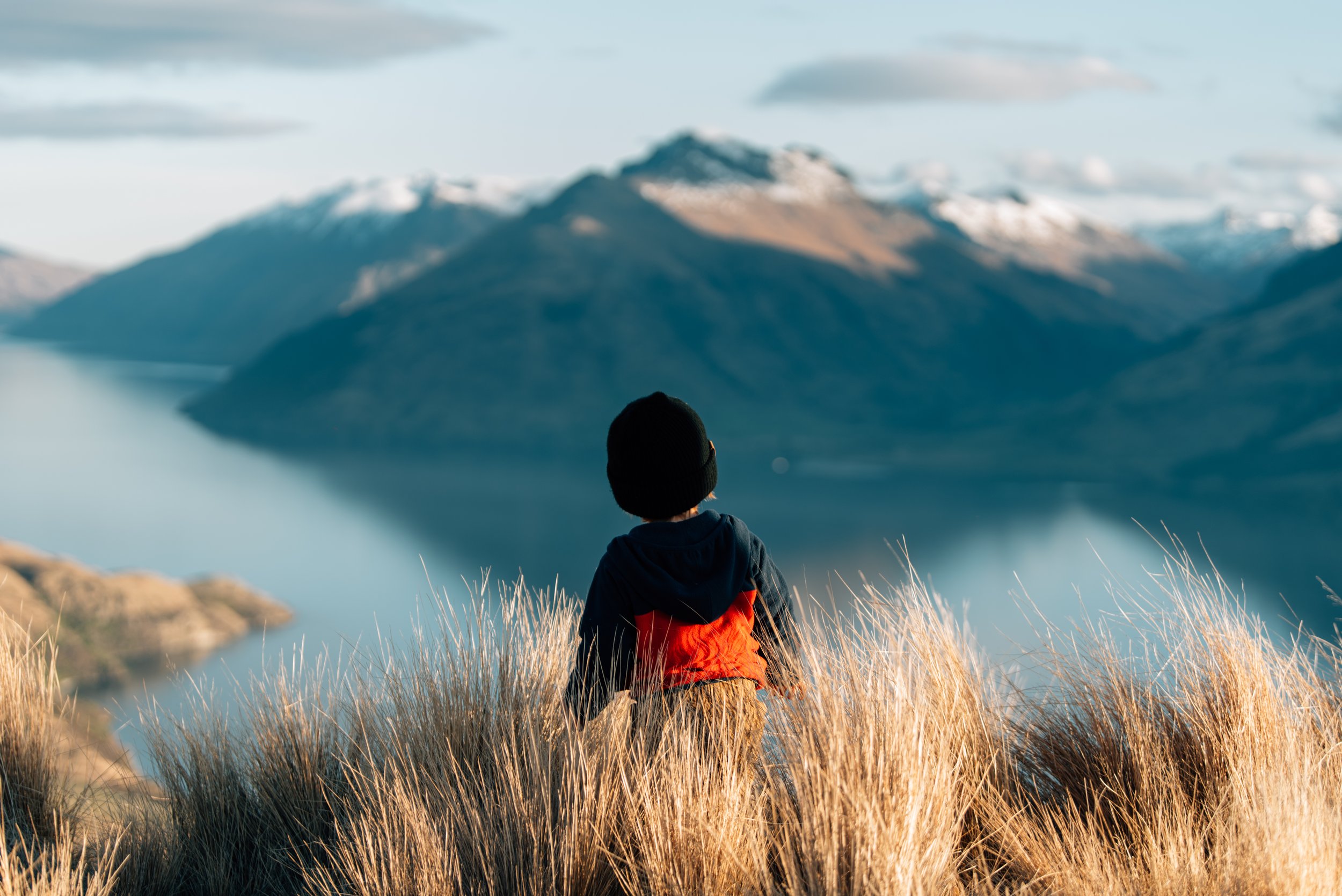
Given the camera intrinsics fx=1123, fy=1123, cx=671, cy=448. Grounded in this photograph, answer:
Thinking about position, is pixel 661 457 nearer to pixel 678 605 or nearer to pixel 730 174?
pixel 678 605

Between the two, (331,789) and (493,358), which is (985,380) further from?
(331,789)

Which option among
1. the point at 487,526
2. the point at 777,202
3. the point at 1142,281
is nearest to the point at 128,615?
the point at 487,526

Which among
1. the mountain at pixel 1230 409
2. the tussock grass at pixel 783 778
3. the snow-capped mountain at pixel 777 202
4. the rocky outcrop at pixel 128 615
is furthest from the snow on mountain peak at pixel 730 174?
the tussock grass at pixel 783 778

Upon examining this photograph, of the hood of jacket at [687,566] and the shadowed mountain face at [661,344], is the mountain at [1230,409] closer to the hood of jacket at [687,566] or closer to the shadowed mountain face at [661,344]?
the shadowed mountain face at [661,344]

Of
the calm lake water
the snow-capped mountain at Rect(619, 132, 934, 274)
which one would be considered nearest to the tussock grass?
the calm lake water

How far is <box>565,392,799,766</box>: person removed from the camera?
7.89 feet

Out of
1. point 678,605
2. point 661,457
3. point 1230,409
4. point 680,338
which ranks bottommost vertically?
point 1230,409

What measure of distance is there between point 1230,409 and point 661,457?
286 feet

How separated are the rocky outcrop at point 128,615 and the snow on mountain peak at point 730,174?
334 ft

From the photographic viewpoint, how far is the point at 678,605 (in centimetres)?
241

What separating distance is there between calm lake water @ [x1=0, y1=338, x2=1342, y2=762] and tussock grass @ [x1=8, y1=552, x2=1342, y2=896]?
104 ft

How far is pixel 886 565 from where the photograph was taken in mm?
51531

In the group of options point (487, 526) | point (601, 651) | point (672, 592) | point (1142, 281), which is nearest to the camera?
point (672, 592)

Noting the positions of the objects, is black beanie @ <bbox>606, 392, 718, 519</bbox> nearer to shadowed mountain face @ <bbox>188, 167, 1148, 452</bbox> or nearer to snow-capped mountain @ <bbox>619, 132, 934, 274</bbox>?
shadowed mountain face @ <bbox>188, 167, 1148, 452</bbox>
